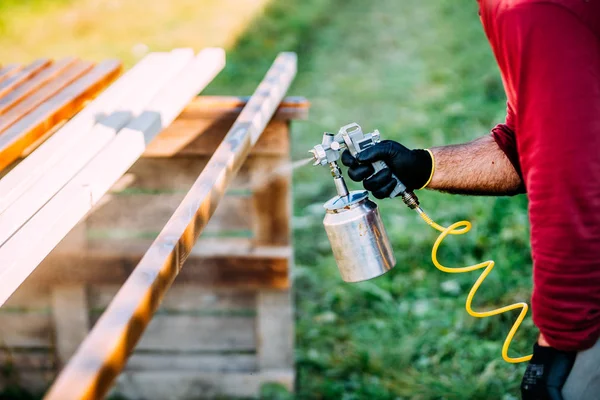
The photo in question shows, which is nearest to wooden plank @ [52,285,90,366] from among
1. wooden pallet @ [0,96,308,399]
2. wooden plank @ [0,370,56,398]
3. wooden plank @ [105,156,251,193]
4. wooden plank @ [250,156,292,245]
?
wooden pallet @ [0,96,308,399]

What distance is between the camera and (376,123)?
5.88 m

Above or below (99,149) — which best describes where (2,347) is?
below

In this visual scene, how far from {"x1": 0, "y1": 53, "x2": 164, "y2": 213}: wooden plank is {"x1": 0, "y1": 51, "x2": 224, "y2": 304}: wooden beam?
0.39 ft

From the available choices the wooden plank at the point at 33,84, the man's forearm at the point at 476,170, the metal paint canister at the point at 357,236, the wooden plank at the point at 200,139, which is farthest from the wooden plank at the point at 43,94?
the man's forearm at the point at 476,170

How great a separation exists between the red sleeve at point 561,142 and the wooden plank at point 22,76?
2009 mm

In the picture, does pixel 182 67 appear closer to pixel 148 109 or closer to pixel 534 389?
pixel 148 109

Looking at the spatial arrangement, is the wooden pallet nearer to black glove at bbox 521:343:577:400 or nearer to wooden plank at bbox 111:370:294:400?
wooden plank at bbox 111:370:294:400

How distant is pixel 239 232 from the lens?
3.17m

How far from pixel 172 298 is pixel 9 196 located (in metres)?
1.37

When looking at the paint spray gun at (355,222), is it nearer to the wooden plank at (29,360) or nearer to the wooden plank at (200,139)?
the wooden plank at (200,139)

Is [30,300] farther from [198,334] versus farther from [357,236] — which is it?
[357,236]

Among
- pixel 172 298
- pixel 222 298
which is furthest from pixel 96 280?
pixel 222 298

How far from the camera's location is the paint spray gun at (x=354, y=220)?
6.82ft

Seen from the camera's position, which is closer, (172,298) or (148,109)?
(148,109)
